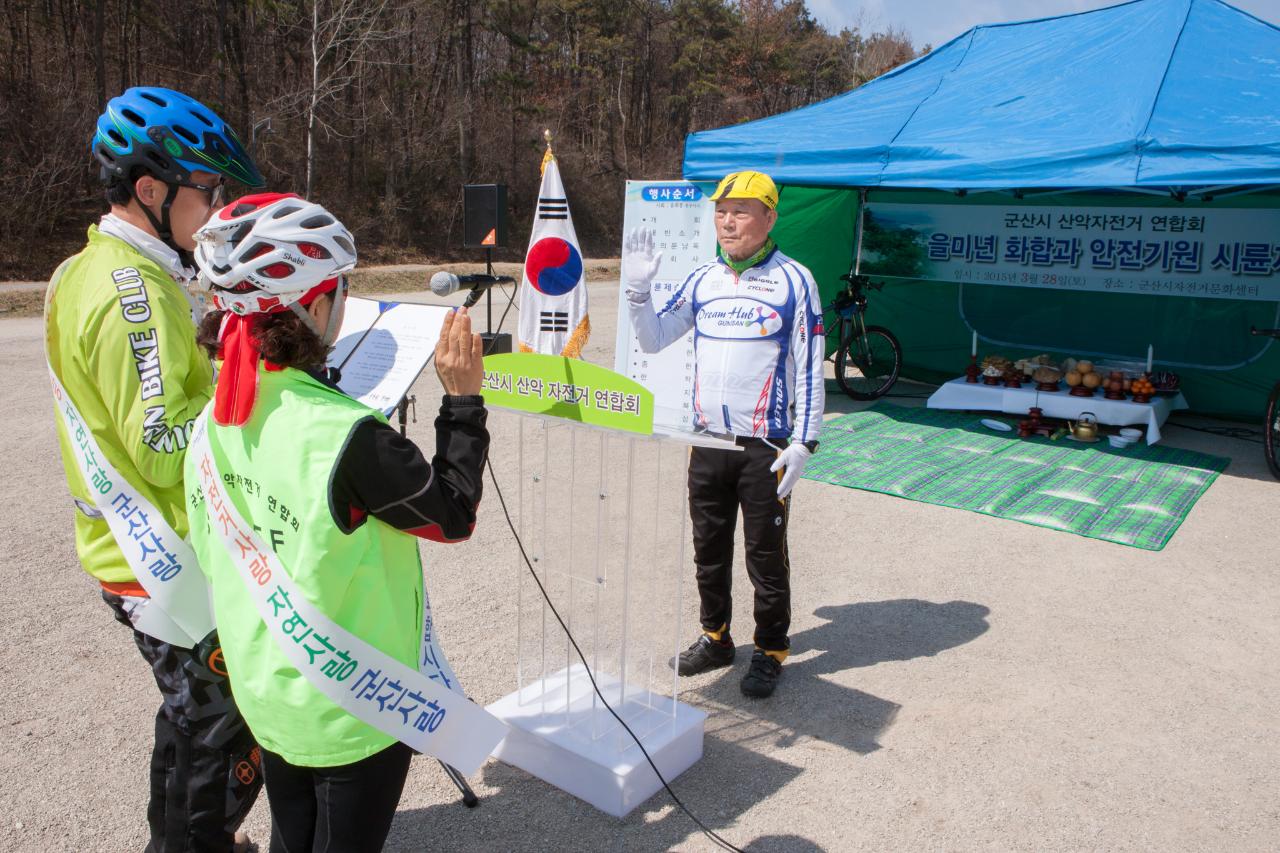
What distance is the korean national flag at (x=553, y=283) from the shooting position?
4.60 meters

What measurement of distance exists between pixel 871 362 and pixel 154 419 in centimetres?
876

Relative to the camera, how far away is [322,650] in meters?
1.70

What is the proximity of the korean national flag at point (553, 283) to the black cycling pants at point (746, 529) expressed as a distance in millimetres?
1273

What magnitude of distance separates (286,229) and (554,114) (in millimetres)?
33452

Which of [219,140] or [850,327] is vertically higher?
[219,140]

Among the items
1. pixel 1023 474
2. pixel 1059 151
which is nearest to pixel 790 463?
pixel 1023 474

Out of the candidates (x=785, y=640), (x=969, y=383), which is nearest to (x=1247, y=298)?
(x=969, y=383)

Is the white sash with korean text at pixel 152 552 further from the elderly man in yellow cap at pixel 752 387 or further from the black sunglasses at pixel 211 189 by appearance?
the elderly man in yellow cap at pixel 752 387

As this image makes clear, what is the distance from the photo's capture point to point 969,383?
8.94 meters

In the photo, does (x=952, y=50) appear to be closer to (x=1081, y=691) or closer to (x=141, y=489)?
(x=1081, y=691)

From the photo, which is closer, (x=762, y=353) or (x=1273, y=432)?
(x=762, y=353)

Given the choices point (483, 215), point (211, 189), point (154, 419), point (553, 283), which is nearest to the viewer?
point (154, 419)

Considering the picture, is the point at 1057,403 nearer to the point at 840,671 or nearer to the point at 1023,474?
the point at 1023,474

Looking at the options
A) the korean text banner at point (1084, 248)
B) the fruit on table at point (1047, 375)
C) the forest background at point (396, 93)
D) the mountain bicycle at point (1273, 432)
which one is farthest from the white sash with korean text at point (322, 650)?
the forest background at point (396, 93)
